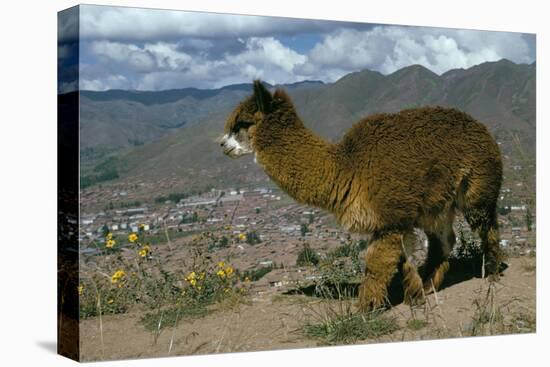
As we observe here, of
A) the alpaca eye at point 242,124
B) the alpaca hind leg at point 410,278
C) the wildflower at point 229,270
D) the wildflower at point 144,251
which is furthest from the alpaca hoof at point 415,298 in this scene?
the wildflower at point 144,251

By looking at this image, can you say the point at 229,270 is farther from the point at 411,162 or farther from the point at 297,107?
the point at 411,162

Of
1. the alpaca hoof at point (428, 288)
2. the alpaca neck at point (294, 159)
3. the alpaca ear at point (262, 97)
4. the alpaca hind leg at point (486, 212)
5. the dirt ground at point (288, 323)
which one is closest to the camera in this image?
the dirt ground at point (288, 323)

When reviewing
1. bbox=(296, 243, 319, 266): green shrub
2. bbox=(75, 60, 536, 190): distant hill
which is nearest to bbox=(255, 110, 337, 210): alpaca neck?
bbox=(75, 60, 536, 190): distant hill

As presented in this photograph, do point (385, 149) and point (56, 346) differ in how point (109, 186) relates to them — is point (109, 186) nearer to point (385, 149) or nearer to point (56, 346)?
point (56, 346)

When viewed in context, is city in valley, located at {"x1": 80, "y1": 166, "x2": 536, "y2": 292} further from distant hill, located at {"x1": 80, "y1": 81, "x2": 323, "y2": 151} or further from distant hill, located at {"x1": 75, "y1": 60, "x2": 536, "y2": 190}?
distant hill, located at {"x1": 80, "y1": 81, "x2": 323, "y2": 151}

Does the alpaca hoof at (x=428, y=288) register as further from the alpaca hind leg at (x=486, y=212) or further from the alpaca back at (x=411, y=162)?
the alpaca back at (x=411, y=162)

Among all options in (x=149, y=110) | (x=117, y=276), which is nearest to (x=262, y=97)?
(x=149, y=110)

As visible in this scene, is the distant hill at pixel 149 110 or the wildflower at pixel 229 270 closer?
the distant hill at pixel 149 110
